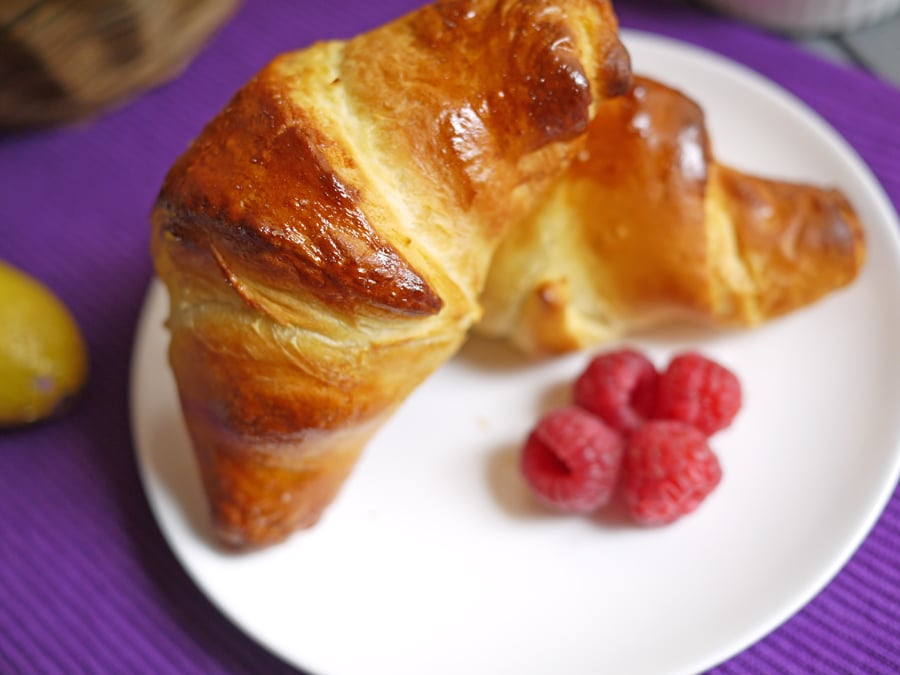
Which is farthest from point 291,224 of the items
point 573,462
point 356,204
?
point 573,462

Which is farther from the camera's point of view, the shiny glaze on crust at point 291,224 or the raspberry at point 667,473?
the raspberry at point 667,473

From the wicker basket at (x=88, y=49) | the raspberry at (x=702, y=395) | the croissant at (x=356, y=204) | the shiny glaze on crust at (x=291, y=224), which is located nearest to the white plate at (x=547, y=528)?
the raspberry at (x=702, y=395)

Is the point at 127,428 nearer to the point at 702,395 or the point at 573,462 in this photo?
the point at 573,462

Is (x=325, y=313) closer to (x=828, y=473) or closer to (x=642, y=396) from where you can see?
(x=642, y=396)

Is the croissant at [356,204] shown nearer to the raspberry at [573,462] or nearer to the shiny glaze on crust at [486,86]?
the shiny glaze on crust at [486,86]

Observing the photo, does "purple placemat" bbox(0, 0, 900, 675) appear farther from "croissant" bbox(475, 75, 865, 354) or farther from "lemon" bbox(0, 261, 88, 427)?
"croissant" bbox(475, 75, 865, 354)

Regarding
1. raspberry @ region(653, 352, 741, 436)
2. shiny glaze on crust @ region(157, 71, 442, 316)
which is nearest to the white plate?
raspberry @ region(653, 352, 741, 436)

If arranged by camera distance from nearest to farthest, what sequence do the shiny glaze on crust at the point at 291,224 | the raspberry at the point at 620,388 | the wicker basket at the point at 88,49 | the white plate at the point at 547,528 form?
the shiny glaze on crust at the point at 291,224
the white plate at the point at 547,528
the raspberry at the point at 620,388
the wicker basket at the point at 88,49
